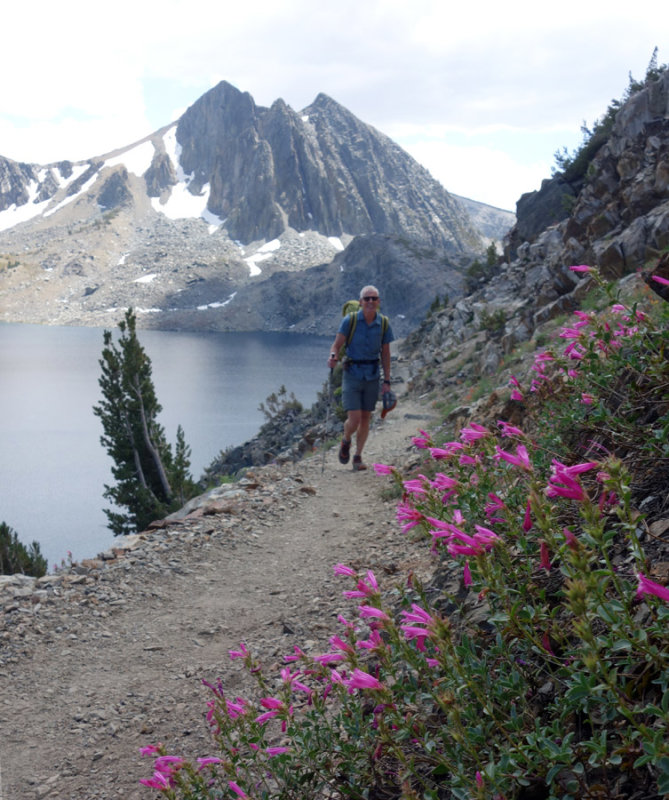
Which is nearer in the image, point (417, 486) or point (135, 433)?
point (417, 486)

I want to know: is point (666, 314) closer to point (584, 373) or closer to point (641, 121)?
point (584, 373)

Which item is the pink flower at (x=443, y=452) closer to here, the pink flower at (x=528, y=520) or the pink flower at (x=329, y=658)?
the pink flower at (x=528, y=520)

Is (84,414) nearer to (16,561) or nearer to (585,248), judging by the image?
(16,561)

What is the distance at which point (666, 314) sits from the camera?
9.91 feet

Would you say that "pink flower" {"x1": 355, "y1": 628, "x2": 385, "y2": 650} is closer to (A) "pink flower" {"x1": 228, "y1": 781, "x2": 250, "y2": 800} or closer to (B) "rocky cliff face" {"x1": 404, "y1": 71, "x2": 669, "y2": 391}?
(A) "pink flower" {"x1": 228, "y1": 781, "x2": 250, "y2": 800}

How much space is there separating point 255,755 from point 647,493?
1768 millimetres

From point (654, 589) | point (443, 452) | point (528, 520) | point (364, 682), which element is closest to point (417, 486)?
point (443, 452)

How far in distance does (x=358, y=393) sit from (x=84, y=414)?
44.3 meters

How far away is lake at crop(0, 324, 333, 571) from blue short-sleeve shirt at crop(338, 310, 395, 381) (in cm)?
2053

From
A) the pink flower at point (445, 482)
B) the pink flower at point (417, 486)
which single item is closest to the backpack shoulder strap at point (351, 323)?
the pink flower at point (417, 486)

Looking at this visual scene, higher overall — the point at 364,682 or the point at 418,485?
the point at 418,485

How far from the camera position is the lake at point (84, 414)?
29.1 m

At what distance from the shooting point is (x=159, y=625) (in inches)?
187

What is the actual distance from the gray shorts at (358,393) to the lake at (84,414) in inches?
795
